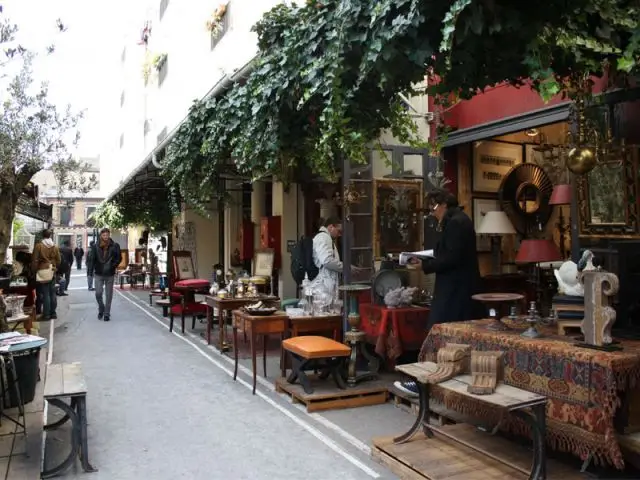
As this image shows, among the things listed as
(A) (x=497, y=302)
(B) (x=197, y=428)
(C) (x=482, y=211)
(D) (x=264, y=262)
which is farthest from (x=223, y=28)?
(A) (x=497, y=302)

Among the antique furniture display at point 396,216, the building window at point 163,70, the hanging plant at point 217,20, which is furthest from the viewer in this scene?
the building window at point 163,70

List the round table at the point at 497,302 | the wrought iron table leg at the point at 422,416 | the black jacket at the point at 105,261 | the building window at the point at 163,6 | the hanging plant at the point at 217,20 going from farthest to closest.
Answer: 1. the building window at the point at 163,6
2. the black jacket at the point at 105,261
3. the hanging plant at the point at 217,20
4. the round table at the point at 497,302
5. the wrought iron table leg at the point at 422,416

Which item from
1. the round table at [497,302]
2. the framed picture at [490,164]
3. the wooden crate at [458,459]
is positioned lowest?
the wooden crate at [458,459]

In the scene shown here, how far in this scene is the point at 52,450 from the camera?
4254 millimetres

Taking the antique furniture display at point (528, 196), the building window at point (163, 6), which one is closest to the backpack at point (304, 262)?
the antique furniture display at point (528, 196)

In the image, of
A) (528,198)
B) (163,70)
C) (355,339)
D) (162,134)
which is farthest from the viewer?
(163,70)

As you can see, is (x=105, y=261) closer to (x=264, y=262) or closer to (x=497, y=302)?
(x=264, y=262)

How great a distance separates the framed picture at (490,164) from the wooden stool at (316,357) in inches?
124

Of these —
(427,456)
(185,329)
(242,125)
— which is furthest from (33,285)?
(427,456)

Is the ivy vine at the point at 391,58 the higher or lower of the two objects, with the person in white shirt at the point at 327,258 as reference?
higher

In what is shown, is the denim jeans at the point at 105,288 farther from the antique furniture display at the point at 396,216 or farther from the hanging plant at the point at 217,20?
the antique furniture display at the point at 396,216

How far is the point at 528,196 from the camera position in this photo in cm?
776

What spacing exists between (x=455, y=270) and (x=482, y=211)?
267 centimetres

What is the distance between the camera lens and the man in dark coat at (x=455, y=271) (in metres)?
4.82
